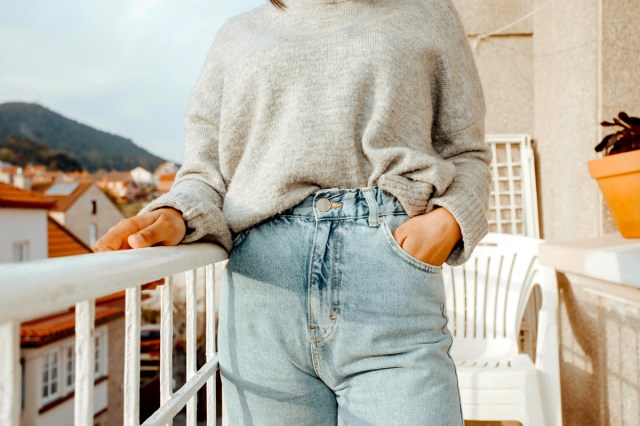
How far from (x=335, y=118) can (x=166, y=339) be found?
1.30 ft

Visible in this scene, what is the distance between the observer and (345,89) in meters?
0.71

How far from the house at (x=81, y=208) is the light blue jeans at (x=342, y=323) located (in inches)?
779

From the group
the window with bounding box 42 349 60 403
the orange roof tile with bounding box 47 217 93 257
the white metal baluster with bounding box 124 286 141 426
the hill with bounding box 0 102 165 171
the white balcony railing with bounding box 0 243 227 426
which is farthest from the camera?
the hill with bounding box 0 102 165 171

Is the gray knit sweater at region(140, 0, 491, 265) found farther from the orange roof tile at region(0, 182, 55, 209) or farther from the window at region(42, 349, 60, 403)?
the orange roof tile at region(0, 182, 55, 209)

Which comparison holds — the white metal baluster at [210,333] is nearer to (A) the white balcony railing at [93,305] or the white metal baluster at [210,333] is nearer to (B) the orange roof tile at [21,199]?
(A) the white balcony railing at [93,305]

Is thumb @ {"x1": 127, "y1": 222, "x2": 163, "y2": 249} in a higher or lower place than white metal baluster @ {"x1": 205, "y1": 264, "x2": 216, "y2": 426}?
higher

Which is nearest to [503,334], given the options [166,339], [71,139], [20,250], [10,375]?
[166,339]

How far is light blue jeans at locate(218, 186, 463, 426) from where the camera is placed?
62 centimetres

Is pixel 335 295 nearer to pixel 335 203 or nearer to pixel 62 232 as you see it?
pixel 335 203

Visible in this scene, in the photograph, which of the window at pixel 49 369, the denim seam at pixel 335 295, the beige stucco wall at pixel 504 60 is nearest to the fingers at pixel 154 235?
the denim seam at pixel 335 295

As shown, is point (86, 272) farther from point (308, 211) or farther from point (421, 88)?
point (421, 88)

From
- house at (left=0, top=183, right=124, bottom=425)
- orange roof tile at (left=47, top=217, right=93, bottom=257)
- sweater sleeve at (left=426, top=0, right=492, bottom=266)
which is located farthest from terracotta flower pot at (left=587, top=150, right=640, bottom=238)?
orange roof tile at (left=47, top=217, right=93, bottom=257)

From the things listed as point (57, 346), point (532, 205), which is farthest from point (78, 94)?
point (532, 205)

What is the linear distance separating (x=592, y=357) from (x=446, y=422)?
1.31 m
